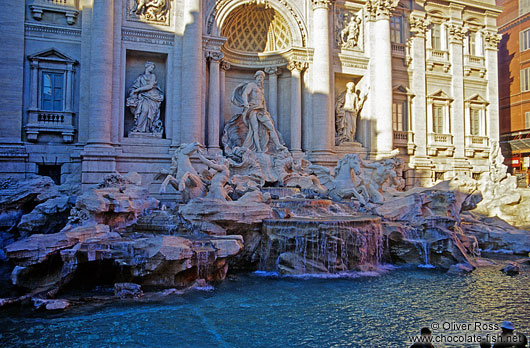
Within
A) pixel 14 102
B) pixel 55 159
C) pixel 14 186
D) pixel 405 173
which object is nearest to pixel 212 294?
pixel 14 186

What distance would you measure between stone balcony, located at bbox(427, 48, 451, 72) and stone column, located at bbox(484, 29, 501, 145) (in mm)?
2780

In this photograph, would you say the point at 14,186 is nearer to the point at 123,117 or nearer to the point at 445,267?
the point at 123,117

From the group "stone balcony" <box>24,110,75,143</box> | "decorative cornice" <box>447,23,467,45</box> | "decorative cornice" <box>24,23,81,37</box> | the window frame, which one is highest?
the window frame

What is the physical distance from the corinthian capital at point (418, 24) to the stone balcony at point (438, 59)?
0.99 meters

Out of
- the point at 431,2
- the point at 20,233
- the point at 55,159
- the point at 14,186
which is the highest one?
the point at 431,2

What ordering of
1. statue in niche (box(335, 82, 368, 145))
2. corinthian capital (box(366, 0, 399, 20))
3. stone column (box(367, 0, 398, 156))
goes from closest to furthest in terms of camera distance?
stone column (box(367, 0, 398, 156)) → corinthian capital (box(366, 0, 399, 20)) → statue in niche (box(335, 82, 368, 145))

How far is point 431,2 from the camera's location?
19750 millimetres

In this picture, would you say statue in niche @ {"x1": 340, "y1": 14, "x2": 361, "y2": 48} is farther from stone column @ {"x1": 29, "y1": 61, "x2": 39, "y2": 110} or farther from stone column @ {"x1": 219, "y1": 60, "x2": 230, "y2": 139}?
stone column @ {"x1": 29, "y1": 61, "x2": 39, "y2": 110}

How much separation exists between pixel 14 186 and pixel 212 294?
7529 millimetres

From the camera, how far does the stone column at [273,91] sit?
17.0m

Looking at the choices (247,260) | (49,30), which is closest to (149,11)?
(49,30)

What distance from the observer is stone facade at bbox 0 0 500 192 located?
43.6 ft

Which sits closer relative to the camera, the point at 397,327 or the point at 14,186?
the point at 397,327

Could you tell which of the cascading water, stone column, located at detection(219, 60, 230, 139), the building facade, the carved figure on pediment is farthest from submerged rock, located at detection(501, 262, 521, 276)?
the building facade
